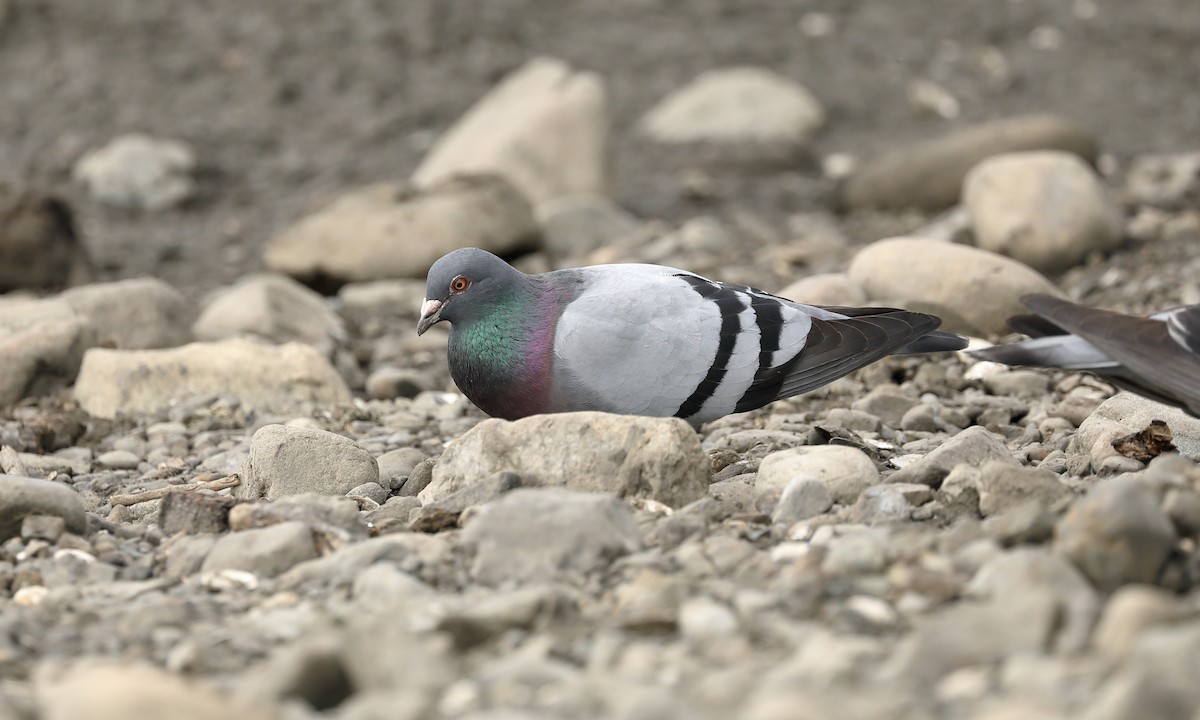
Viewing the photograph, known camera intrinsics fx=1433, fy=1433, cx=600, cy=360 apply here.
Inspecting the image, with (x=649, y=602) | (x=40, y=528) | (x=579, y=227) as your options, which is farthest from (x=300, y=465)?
(x=579, y=227)

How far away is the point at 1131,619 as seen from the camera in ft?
8.48

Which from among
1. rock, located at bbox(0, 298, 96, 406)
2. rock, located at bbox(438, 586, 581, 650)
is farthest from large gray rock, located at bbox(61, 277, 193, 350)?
rock, located at bbox(438, 586, 581, 650)

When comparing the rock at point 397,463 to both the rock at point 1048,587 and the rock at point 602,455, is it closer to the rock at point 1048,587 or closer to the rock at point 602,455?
the rock at point 602,455

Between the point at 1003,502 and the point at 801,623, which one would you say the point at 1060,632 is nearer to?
the point at 801,623

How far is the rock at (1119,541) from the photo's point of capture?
3.03 metres

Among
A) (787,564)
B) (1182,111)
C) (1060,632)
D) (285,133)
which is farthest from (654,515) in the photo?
(1182,111)

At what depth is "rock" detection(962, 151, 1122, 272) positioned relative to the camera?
809 centimetres

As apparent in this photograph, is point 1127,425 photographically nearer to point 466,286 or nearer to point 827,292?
point 827,292

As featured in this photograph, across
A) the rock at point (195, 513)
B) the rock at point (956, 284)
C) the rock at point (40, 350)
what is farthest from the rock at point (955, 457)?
the rock at point (40, 350)

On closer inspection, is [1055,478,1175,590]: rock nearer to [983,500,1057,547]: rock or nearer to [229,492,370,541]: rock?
[983,500,1057,547]: rock

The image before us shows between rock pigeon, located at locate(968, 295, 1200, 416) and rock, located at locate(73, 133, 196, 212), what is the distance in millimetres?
8198

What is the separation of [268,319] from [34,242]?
2.24 m

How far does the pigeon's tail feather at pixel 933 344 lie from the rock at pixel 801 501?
1158 millimetres

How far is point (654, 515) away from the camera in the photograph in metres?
3.94
